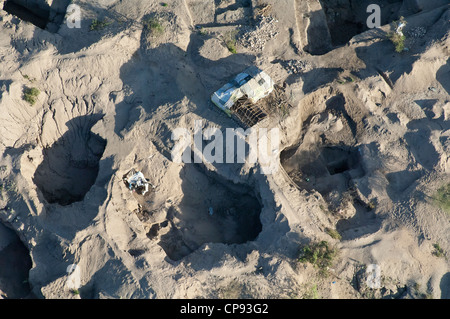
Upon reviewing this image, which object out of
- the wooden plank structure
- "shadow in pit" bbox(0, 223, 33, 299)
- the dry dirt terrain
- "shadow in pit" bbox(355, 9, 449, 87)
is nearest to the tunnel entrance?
the dry dirt terrain

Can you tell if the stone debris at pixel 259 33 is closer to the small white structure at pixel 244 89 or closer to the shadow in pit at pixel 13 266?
the small white structure at pixel 244 89

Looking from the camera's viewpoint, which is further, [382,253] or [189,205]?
[189,205]

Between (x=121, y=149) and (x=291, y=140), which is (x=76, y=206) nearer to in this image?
(x=121, y=149)

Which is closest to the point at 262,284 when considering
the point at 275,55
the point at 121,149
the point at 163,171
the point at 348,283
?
the point at 348,283

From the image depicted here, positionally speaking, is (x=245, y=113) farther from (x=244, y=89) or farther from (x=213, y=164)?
(x=213, y=164)

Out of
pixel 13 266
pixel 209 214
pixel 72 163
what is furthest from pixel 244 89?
pixel 13 266

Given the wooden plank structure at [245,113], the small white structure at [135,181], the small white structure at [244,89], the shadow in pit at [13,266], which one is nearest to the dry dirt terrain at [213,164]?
the shadow in pit at [13,266]

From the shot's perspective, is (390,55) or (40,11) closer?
(390,55)
